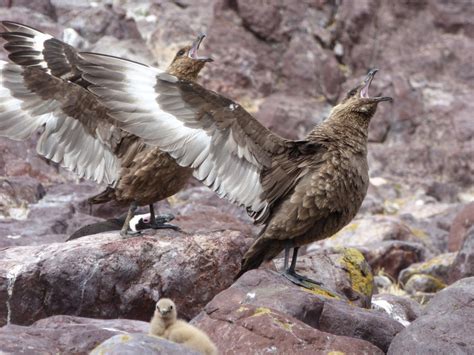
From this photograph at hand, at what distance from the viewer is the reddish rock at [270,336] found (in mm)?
5566

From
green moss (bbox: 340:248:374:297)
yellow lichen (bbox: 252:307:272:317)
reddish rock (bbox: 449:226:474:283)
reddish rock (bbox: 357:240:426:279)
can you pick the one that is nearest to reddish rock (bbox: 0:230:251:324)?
green moss (bbox: 340:248:374:297)

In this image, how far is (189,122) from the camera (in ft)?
21.8

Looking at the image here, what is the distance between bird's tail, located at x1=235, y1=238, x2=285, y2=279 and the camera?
23.0 ft

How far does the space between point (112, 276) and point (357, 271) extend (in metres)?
2.18

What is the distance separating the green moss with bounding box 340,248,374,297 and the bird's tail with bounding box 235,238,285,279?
1.13m

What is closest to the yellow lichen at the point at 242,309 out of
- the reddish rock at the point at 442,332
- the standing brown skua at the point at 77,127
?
the reddish rock at the point at 442,332

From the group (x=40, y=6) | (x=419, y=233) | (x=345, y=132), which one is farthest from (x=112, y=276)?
(x=40, y=6)

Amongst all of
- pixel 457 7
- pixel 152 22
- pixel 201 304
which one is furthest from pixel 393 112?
pixel 201 304

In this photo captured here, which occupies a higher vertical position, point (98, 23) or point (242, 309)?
point (98, 23)

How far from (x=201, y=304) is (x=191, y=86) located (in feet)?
5.89

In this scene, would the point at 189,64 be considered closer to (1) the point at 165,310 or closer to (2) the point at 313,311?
(2) the point at 313,311

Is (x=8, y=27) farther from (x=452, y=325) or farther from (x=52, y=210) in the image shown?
(x=452, y=325)

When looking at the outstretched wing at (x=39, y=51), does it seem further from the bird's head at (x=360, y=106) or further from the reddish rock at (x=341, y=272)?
the bird's head at (x=360, y=106)

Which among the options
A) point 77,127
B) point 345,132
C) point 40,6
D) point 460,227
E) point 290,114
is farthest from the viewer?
point 40,6
